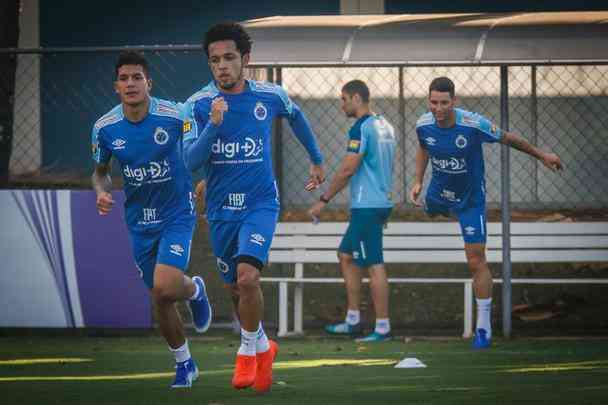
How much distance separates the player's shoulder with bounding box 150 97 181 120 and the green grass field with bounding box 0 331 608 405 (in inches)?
68.2

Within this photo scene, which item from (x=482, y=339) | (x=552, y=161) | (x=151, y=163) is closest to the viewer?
(x=151, y=163)

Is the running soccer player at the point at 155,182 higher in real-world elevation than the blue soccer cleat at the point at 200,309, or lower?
higher

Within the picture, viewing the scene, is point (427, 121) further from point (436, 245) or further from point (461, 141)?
point (436, 245)

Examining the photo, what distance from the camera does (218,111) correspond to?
7852mm

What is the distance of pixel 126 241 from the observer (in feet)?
41.1

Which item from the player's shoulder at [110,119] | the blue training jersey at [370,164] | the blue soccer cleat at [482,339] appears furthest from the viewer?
the blue training jersey at [370,164]

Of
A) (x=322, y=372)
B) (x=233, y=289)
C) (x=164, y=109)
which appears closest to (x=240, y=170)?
(x=164, y=109)

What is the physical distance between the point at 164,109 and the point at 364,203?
13.8 feet

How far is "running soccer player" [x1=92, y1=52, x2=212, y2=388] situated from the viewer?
8.34m

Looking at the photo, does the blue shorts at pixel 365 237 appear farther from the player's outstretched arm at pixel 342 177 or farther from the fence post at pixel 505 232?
the fence post at pixel 505 232

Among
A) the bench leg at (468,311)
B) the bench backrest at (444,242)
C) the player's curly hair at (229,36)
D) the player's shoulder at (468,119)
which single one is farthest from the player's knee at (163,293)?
the bench leg at (468,311)

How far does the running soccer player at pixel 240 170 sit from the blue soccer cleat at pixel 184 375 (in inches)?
17.3

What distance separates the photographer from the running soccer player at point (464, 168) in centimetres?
1138

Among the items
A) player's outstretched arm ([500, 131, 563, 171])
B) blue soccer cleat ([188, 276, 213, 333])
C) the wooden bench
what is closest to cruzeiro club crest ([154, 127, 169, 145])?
blue soccer cleat ([188, 276, 213, 333])
